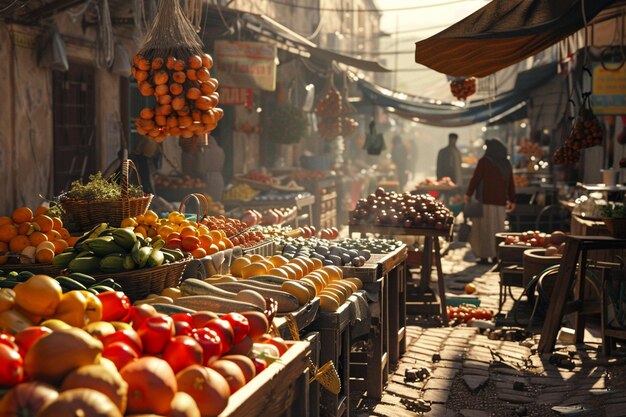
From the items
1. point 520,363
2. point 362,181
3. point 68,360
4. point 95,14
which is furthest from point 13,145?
point 362,181

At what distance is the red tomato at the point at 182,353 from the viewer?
3160 mm

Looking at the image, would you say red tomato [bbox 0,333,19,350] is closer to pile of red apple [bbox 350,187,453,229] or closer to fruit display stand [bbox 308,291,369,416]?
fruit display stand [bbox 308,291,369,416]

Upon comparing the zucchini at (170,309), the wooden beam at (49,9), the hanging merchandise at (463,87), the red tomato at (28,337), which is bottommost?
the zucchini at (170,309)

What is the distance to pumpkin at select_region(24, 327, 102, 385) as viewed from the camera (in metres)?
2.70

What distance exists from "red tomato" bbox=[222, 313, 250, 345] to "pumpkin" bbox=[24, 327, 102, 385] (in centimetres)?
92

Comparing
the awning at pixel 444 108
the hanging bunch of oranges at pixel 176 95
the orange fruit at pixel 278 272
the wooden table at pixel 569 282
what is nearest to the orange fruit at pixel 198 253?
the orange fruit at pixel 278 272

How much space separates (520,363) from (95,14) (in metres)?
7.17

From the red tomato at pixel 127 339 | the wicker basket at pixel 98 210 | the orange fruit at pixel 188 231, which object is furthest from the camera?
the wicker basket at pixel 98 210

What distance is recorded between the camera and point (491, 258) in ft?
53.0

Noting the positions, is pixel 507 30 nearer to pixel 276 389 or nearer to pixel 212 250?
pixel 212 250

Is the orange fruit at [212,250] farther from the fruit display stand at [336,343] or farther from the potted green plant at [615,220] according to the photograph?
the potted green plant at [615,220]

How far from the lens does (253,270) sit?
224 inches

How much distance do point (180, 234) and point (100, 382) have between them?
3387 millimetres

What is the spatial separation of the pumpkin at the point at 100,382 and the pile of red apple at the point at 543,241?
848 centimetres
